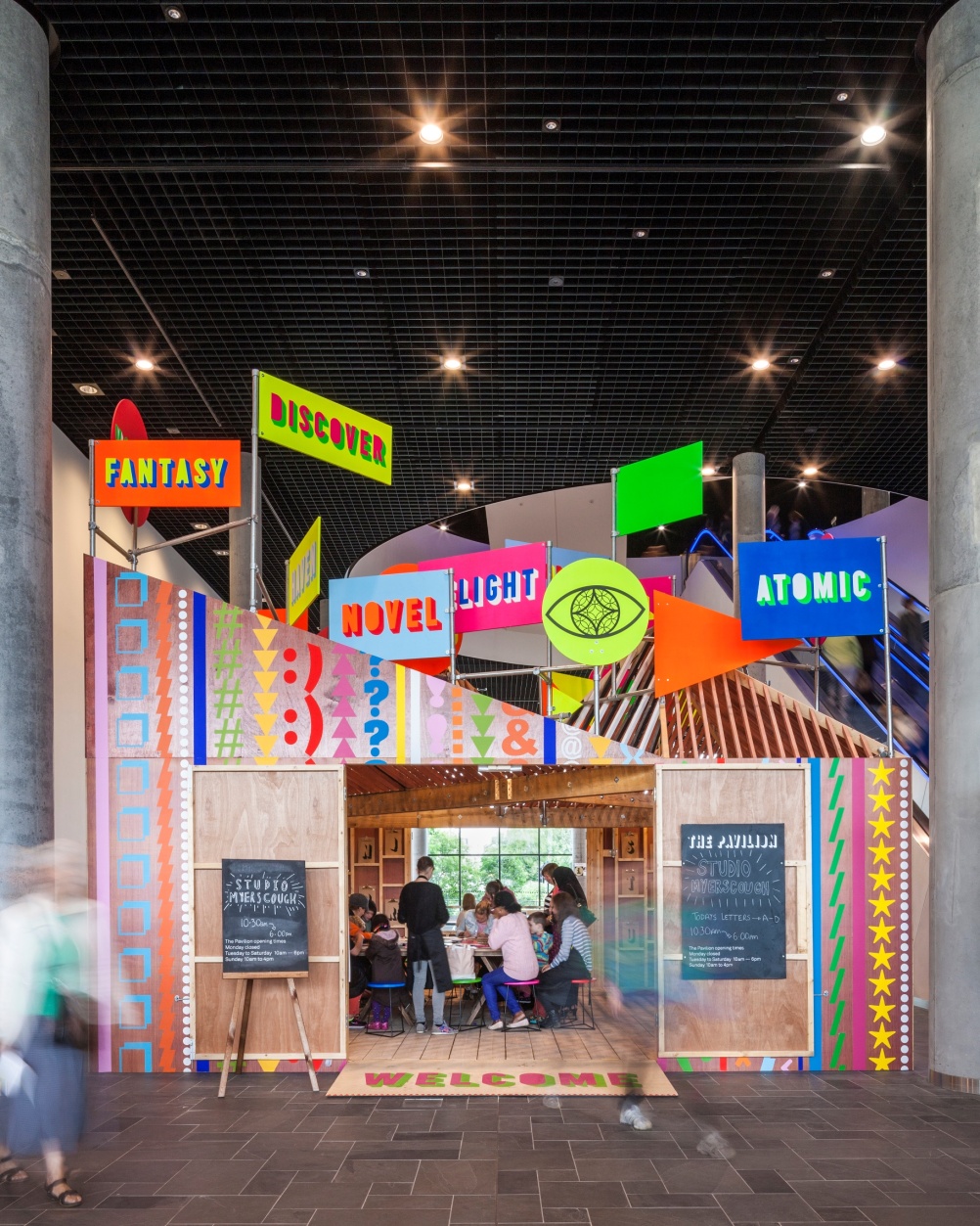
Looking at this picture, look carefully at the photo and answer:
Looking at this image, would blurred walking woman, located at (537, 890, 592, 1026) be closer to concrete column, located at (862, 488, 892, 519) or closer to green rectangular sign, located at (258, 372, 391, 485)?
green rectangular sign, located at (258, 372, 391, 485)

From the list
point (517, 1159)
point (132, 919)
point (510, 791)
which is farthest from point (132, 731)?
point (510, 791)

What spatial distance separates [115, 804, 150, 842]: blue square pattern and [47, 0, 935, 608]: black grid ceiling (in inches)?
163

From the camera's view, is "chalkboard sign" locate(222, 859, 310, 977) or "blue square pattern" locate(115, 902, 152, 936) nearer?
"chalkboard sign" locate(222, 859, 310, 977)

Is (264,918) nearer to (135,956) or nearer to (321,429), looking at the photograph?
(135,956)

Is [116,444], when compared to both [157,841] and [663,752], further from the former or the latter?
[663,752]

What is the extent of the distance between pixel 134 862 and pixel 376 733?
1870mm

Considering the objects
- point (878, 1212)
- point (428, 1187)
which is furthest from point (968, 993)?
point (428, 1187)

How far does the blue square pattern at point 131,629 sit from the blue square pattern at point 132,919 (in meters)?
1.73

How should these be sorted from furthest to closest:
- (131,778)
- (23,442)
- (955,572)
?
1. (131,778)
2. (955,572)
3. (23,442)

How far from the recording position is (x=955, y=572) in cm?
616

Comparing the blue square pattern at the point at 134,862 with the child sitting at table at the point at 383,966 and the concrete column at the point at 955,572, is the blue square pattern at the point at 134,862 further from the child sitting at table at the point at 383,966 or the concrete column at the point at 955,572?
the concrete column at the point at 955,572

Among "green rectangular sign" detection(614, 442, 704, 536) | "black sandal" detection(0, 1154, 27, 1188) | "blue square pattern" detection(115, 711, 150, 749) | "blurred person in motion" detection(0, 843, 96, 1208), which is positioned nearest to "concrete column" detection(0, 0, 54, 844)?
"blurred person in motion" detection(0, 843, 96, 1208)

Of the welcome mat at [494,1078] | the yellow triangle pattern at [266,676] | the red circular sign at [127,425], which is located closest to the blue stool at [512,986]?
the welcome mat at [494,1078]

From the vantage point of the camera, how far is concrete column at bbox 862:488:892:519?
13352 millimetres
